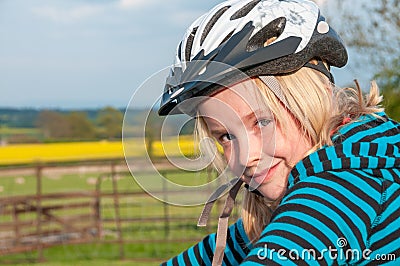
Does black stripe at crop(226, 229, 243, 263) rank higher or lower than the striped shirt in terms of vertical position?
lower

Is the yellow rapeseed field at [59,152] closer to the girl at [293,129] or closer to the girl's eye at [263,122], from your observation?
the girl at [293,129]

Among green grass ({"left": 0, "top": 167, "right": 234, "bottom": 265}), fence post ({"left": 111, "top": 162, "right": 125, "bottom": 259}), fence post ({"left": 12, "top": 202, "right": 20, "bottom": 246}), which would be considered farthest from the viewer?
fence post ({"left": 12, "top": 202, "right": 20, "bottom": 246})

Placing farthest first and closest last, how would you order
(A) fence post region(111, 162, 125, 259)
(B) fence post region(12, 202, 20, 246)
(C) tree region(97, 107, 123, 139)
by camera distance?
(B) fence post region(12, 202, 20, 246) < (A) fence post region(111, 162, 125, 259) < (C) tree region(97, 107, 123, 139)

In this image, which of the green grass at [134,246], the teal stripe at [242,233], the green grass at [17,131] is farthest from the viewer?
the green grass at [17,131]

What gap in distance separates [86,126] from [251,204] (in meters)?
26.3

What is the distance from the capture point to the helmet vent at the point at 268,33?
1.47m

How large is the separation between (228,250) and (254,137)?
0.57m

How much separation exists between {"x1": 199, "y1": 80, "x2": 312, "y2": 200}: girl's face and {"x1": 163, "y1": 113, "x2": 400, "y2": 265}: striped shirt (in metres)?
0.09

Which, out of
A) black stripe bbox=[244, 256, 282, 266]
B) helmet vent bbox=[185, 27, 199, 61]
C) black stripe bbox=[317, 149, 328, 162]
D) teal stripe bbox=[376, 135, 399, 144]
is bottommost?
black stripe bbox=[244, 256, 282, 266]

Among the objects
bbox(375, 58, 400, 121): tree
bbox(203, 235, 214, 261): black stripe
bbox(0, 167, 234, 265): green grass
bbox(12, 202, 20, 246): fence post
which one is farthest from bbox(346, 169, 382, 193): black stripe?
bbox(12, 202, 20, 246): fence post

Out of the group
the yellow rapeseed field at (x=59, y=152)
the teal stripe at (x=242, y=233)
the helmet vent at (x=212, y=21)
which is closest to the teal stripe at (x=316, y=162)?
the helmet vent at (x=212, y=21)

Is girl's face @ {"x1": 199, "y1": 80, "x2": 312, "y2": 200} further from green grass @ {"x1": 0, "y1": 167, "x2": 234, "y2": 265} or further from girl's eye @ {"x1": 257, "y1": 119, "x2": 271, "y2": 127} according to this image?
green grass @ {"x1": 0, "y1": 167, "x2": 234, "y2": 265}

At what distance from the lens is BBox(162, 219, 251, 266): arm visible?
1.86m

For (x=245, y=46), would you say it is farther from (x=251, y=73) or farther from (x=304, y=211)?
(x=304, y=211)
